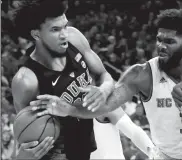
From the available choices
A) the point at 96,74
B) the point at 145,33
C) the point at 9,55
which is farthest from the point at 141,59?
the point at 96,74

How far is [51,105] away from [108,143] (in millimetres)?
1149

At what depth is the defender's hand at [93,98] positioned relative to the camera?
293 centimetres

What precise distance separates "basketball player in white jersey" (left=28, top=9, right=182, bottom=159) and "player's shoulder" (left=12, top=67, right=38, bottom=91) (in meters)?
0.18

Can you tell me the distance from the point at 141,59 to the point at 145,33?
1810 millimetres

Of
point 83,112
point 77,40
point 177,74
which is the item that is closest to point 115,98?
point 83,112

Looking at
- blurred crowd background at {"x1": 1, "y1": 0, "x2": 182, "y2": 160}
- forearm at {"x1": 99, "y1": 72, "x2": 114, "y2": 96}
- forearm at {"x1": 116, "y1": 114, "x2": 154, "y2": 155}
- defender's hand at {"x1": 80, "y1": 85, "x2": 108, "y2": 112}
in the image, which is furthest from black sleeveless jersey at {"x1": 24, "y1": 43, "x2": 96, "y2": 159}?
blurred crowd background at {"x1": 1, "y1": 0, "x2": 182, "y2": 160}

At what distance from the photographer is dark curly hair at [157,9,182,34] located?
3090 mm

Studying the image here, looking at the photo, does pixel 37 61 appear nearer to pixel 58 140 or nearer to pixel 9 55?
pixel 58 140

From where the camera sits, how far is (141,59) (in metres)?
8.17

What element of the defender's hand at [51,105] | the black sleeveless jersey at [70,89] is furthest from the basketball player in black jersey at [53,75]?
the defender's hand at [51,105]

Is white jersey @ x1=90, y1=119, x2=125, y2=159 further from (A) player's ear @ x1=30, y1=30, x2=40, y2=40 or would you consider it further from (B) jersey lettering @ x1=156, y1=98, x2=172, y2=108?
(A) player's ear @ x1=30, y1=30, x2=40, y2=40

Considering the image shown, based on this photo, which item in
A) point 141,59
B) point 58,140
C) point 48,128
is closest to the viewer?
point 48,128

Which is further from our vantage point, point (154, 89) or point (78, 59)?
point (78, 59)

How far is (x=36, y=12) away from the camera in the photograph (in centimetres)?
320
